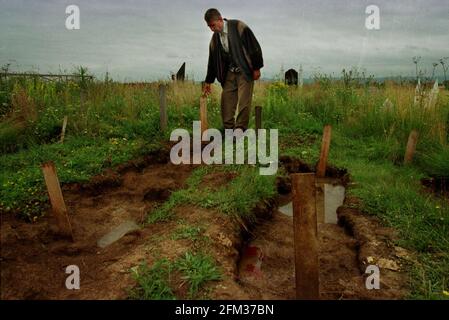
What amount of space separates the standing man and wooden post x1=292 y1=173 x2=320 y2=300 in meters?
3.93

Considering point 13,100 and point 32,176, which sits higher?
point 13,100

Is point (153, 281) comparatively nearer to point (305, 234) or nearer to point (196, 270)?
point (196, 270)

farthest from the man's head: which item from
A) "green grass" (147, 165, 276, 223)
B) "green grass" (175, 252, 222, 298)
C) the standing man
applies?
"green grass" (175, 252, 222, 298)

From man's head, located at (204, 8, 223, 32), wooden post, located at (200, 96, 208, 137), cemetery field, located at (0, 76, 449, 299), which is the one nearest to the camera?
cemetery field, located at (0, 76, 449, 299)

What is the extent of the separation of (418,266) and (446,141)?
3069 millimetres

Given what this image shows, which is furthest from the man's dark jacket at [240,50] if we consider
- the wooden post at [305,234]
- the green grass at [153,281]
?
the wooden post at [305,234]

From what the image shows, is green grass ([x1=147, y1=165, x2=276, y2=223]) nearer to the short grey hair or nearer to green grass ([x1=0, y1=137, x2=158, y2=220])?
green grass ([x1=0, y1=137, x2=158, y2=220])

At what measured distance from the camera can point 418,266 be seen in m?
2.61

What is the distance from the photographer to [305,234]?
6.63 ft

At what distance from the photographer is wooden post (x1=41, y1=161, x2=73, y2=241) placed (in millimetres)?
2719

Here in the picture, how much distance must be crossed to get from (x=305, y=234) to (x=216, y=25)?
4248mm

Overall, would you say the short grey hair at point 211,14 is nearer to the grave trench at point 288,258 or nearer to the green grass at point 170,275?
the grave trench at point 288,258
